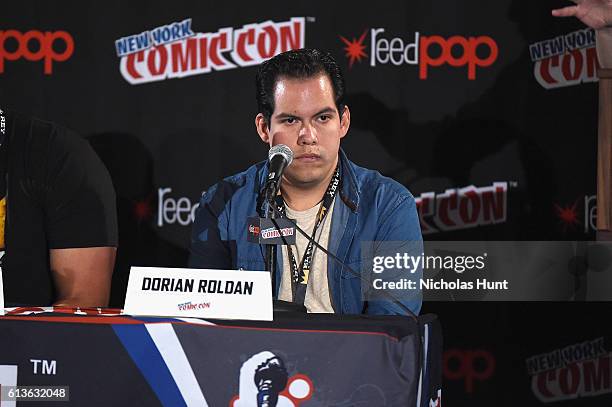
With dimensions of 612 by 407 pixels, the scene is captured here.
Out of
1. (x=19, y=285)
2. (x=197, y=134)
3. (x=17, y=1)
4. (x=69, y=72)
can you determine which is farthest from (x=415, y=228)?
(x=17, y=1)

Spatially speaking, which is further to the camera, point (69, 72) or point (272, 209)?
point (69, 72)

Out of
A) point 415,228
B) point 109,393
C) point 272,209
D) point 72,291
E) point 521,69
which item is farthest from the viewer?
point 521,69

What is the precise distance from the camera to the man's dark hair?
252 cm

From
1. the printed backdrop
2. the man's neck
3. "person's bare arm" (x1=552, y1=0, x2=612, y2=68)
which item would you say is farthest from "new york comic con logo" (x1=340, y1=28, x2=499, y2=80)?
the man's neck

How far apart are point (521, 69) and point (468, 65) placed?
0.22 metres

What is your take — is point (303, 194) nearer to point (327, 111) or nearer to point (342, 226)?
point (342, 226)

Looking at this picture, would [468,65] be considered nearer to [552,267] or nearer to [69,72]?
[552,267]

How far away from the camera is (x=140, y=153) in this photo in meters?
3.42

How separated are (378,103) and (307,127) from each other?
102 centimetres

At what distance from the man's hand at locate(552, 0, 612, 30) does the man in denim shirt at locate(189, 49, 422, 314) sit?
0.83 meters

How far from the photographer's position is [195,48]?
341 cm

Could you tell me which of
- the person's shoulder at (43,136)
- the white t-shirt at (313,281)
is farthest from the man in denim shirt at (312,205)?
the person's shoulder at (43,136)

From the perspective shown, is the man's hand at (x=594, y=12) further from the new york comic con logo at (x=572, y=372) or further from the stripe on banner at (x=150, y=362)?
the stripe on banner at (x=150, y=362)

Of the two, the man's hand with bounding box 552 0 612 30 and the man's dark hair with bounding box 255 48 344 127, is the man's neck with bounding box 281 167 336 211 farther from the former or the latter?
the man's hand with bounding box 552 0 612 30
